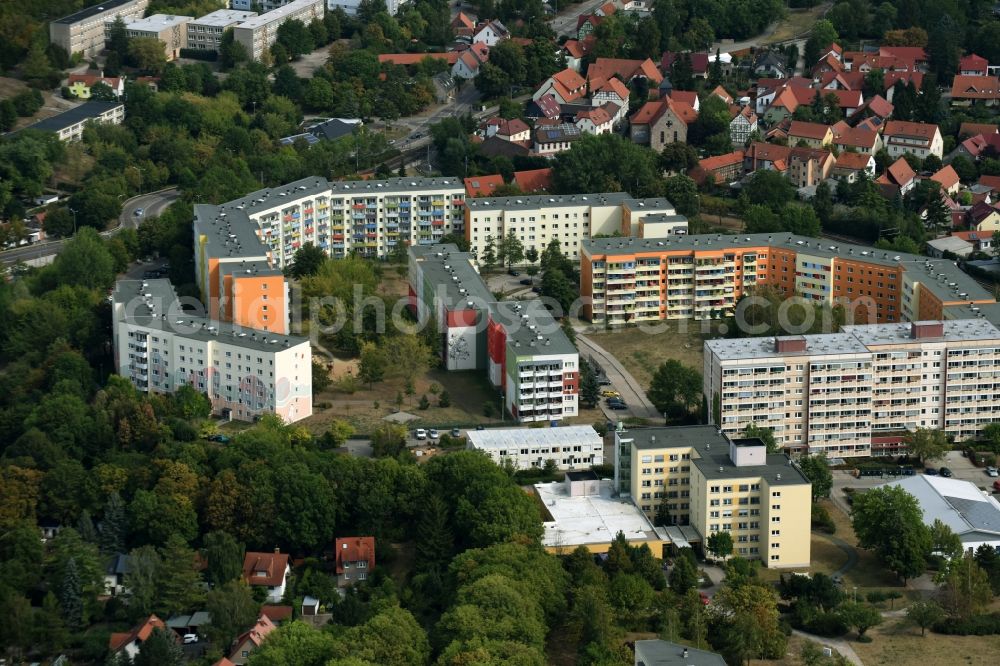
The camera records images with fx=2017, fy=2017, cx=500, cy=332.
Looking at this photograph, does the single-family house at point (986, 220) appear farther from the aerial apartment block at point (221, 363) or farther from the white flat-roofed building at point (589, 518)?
the aerial apartment block at point (221, 363)

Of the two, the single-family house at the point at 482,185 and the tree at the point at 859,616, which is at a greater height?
the single-family house at the point at 482,185

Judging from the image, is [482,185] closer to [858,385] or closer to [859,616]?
[858,385]

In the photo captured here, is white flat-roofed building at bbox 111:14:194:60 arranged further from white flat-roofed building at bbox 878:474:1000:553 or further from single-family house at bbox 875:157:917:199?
white flat-roofed building at bbox 878:474:1000:553

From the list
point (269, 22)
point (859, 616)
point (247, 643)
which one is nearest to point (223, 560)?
point (247, 643)

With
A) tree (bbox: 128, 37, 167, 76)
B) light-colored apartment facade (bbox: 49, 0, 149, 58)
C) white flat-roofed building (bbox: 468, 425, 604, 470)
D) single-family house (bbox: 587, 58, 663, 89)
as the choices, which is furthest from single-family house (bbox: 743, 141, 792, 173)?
light-colored apartment facade (bbox: 49, 0, 149, 58)

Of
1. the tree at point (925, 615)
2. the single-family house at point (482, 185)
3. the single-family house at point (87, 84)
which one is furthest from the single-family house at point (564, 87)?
the tree at point (925, 615)

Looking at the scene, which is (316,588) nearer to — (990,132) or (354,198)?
(354,198)
